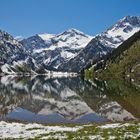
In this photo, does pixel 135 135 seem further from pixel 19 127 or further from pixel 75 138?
pixel 19 127

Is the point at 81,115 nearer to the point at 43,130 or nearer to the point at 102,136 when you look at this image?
the point at 43,130

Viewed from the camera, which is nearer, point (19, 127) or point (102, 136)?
point (102, 136)

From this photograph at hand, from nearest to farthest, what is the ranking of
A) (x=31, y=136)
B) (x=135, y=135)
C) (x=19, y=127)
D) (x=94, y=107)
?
(x=135, y=135) < (x=31, y=136) < (x=19, y=127) < (x=94, y=107)

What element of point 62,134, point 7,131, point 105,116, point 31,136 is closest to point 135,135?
point 62,134

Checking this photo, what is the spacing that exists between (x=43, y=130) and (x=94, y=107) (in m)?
59.4

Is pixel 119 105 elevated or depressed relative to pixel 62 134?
elevated

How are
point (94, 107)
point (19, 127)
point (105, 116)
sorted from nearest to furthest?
point (19, 127) → point (105, 116) → point (94, 107)

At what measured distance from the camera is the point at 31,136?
48969 mm

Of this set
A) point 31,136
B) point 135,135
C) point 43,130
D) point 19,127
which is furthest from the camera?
point 19,127

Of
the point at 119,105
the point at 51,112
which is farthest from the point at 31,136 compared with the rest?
the point at 119,105

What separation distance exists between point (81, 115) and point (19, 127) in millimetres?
39701

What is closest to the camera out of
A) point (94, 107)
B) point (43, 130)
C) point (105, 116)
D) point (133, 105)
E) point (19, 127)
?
point (43, 130)

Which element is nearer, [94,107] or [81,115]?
[81,115]

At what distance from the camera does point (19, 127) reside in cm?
6016
